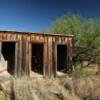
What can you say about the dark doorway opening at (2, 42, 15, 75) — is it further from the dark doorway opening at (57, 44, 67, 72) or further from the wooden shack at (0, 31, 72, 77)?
the dark doorway opening at (57, 44, 67, 72)

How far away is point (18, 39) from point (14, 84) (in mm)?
4851

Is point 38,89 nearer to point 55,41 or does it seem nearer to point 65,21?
point 55,41

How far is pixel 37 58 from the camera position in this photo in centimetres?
2319

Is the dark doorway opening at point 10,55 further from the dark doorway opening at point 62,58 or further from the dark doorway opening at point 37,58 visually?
the dark doorway opening at point 62,58

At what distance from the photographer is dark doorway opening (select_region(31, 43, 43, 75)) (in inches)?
869

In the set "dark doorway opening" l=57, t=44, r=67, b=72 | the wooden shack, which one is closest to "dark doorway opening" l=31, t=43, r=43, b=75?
the wooden shack

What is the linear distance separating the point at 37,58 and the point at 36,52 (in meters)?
0.54

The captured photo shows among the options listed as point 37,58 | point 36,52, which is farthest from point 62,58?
point 36,52

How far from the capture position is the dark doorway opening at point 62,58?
22.4 meters

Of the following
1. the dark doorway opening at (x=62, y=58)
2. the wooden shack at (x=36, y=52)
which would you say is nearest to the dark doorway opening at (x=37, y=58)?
the wooden shack at (x=36, y=52)

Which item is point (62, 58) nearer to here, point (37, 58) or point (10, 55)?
point (37, 58)

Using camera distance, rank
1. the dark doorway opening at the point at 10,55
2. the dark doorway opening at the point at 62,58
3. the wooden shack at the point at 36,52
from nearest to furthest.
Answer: the wooden shack at the point at 36,52
the dark doorway opening at the point at 10,55
the dark doorway opening at the point at 62,58

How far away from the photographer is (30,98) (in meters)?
14.4

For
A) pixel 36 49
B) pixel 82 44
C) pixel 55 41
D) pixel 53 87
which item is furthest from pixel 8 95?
pixel 82 44
